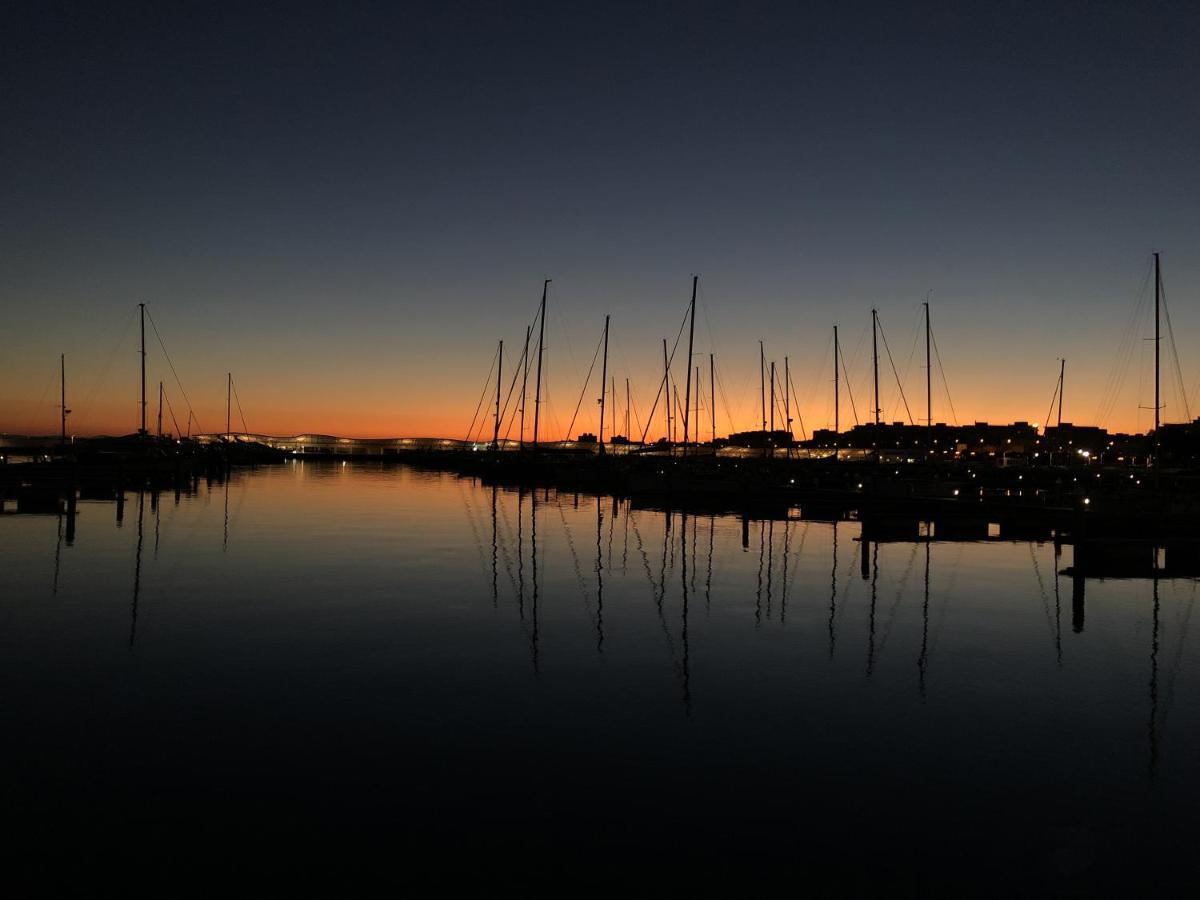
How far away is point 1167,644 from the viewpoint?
62.6 feet

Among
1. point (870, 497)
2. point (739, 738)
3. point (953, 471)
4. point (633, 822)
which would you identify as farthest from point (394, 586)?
point (953, 471)

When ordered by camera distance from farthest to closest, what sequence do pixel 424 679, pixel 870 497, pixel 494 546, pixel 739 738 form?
pixel 870 497 < pixel 494 546 < pixel 424 679 < pixel 739 738

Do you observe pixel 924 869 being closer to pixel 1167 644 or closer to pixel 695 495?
pixel 1167 644

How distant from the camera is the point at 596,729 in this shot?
12.4m

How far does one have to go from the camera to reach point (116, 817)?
9.22m

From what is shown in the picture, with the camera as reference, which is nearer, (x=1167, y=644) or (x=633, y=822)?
(x=633, y=822)

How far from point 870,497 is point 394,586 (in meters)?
36.4

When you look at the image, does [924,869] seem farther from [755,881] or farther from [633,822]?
[633,822]

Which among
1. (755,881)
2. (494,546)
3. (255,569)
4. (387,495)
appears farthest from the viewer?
(387,495)

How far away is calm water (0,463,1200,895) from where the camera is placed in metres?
8.68

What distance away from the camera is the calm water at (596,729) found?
868 centimetres

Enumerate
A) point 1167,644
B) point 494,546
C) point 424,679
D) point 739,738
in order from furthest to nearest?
point 494,546, point 1167,644, point 424,679, point 739,738

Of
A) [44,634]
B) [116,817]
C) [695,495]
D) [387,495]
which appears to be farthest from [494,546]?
[387,495]

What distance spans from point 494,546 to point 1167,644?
22.9 m
